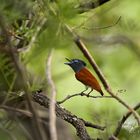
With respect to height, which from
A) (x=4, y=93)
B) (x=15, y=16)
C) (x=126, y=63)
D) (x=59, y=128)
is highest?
(x=15, y=16)

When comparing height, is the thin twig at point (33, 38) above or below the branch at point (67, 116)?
above

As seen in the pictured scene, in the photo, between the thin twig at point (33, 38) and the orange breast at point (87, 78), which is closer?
the thin twig at point (33, 38)

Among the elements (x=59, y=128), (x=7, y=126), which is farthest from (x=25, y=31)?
(x=59, y=128)

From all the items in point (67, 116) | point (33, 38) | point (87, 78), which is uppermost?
point (33, 38)

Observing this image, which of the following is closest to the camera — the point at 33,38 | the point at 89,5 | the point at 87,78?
the point at 33,38

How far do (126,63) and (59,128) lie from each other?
100 cm

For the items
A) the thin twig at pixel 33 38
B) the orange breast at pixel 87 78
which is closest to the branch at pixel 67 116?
the orange breast at pixel 87 78

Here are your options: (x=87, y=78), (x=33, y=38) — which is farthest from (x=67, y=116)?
(x=33, y=38)

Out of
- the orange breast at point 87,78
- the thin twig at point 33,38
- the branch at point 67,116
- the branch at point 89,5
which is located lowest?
the branch at point 67,116

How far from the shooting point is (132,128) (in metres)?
1.14

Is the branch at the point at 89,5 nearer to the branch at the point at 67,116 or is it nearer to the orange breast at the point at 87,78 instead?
the orange breast at the point at 87,78

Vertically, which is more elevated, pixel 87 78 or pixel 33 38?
pixel 33 38

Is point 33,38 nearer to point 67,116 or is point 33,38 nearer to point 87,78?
point 87,78

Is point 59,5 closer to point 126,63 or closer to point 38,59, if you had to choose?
point 38,59
